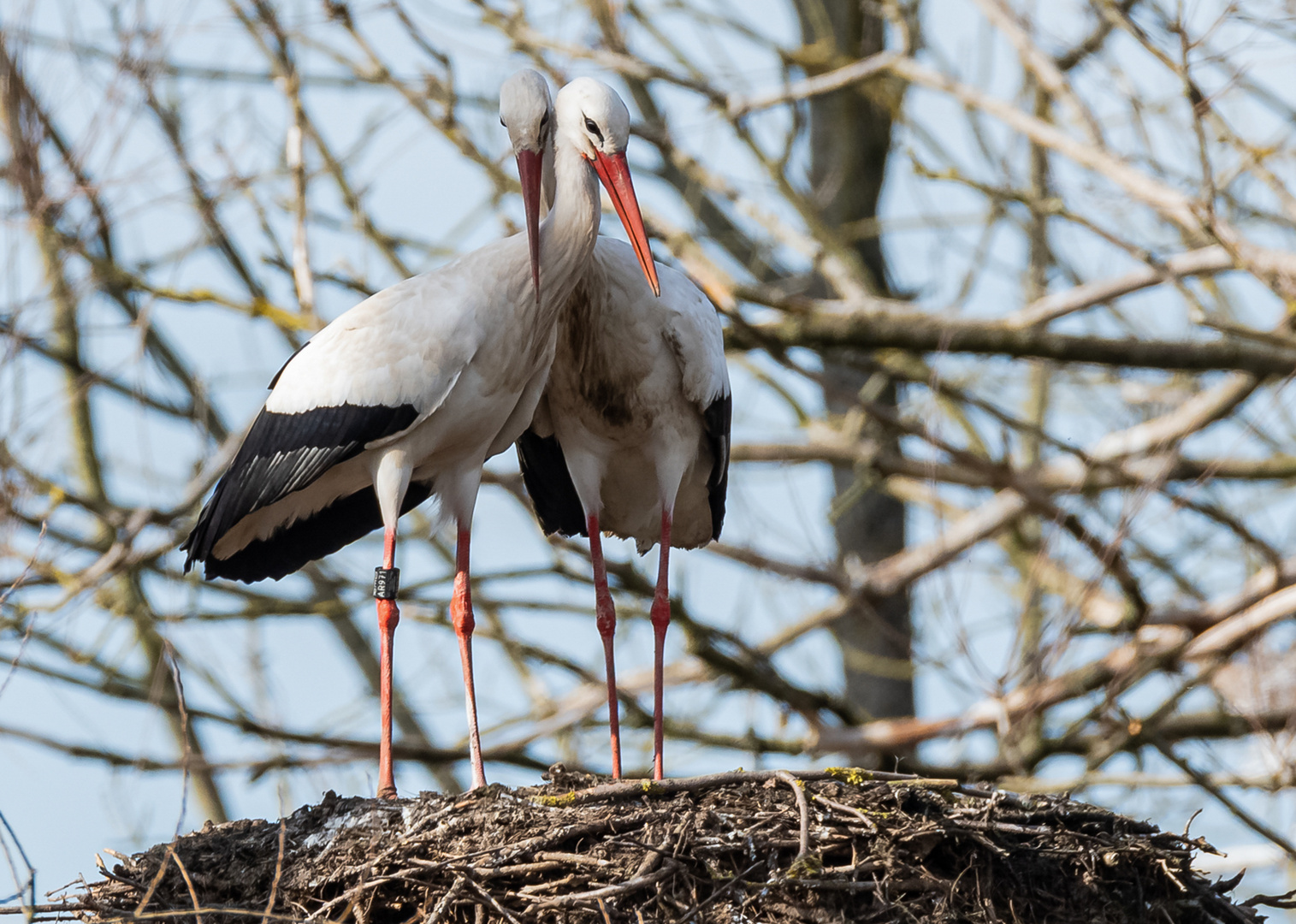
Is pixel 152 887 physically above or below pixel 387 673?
below

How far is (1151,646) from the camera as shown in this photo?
790 cm

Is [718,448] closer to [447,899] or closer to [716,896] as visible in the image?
[716,896]

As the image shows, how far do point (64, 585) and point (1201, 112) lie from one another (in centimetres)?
537

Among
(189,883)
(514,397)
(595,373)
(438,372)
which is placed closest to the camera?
(189,883)

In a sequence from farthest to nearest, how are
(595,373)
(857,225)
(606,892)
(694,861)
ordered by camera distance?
(857,225) → (595,373) → (694,861) → (606,892)

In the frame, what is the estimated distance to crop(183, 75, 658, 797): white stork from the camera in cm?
503

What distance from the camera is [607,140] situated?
5.12 meters

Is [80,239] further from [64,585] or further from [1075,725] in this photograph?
[1075,725]

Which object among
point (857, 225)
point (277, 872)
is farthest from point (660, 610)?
point (857, 225)

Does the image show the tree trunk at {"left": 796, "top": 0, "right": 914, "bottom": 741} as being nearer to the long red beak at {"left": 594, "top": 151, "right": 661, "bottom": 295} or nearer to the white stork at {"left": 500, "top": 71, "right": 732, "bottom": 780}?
the white stork at {"left": 500, "top": 71, "right": 732, "bottom": 780}

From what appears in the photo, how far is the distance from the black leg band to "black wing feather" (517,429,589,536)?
875 mm

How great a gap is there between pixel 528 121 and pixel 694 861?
254 centimetres

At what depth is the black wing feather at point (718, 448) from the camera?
225 inches

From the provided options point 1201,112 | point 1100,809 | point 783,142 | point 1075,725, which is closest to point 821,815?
point 1100,809
